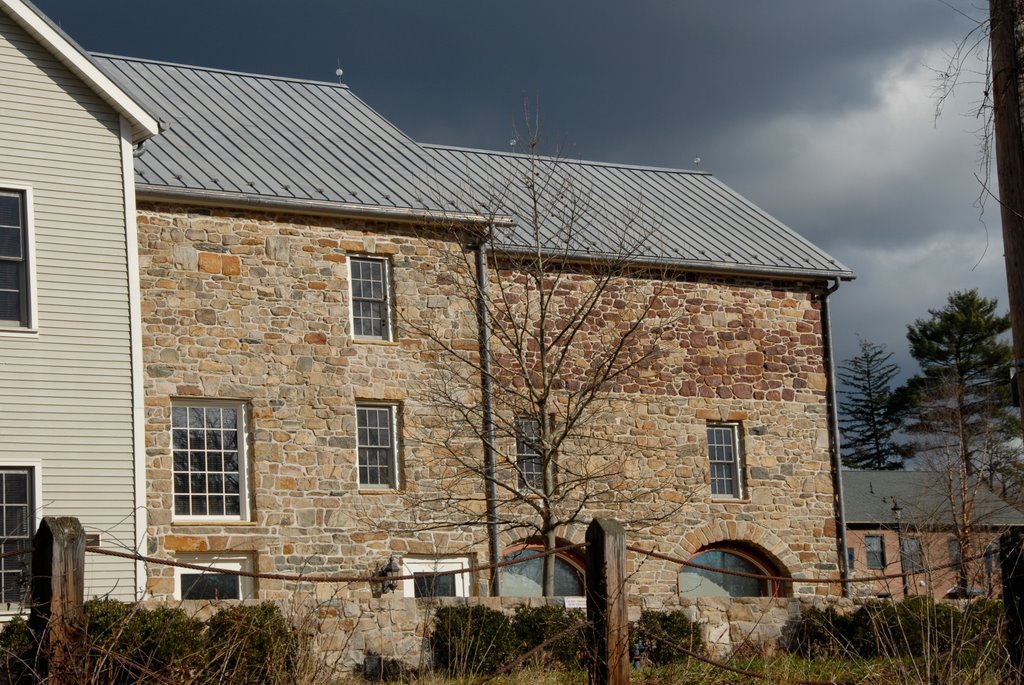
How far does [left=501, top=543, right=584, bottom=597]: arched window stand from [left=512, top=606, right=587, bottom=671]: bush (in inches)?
229

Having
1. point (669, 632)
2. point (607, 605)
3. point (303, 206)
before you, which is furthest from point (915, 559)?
point (303, 206)

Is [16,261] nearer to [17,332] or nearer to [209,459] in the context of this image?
[17,332]

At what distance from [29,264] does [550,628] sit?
318 inches

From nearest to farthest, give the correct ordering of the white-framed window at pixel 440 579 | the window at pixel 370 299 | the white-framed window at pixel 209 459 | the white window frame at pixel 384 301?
the white-framed window at pixel 209 459 < the white-framed window at pixel 440 579 < the white window frame at pixel 384 301 < the window at pixel 370 299

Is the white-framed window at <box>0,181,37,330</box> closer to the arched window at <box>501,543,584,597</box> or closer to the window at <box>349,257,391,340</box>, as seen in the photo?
the window at <box>349,257,391,340</box>

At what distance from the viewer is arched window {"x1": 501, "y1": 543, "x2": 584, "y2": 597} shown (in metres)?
21.8

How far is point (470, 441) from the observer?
21141 mm

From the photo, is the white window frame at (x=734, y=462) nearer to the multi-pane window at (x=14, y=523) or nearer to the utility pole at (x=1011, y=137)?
the multi-pane window at (x=14, y=523)

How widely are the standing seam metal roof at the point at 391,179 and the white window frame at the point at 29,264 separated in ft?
7.75

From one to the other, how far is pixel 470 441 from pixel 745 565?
20.4ft

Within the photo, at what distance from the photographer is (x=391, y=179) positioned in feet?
73.4

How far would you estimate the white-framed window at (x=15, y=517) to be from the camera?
51.5 ft

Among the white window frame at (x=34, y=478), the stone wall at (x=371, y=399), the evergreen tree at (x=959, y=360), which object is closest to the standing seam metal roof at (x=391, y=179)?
the stone wall at (x=371, y=399)

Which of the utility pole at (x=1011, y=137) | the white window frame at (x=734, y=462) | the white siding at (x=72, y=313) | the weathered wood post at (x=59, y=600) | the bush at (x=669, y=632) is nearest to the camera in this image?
the weathered wood post at (x=59, y=600)
